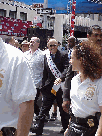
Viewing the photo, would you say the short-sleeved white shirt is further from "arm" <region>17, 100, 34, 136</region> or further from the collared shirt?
the collared shirt

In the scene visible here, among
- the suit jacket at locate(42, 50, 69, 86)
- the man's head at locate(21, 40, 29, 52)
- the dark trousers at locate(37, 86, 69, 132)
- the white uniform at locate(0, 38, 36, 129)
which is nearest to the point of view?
the white uniform at locate(0, 38, 36, 129)

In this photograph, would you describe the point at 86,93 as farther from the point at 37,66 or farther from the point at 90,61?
the point at 37,66

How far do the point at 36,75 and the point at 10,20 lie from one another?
18.3 metres

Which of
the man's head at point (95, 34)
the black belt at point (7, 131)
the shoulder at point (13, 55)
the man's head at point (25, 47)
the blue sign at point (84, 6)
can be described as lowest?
the black belt at point (7, 131)

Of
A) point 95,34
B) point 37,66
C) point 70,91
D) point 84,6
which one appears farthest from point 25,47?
point 84,6

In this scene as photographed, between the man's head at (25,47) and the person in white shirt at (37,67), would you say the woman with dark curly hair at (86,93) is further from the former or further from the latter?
the man's head at (25,47)

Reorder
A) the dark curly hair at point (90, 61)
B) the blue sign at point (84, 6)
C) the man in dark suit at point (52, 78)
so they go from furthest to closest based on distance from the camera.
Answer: the blue sign at point (84, 6), the man in dark suit at point (52, 78), the dark curly hair at point (90, 61)

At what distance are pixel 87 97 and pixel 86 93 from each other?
0.12ft

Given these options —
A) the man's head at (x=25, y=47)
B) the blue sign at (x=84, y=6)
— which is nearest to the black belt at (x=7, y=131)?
the man's head at (x=25, y=47)

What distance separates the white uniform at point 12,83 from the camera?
208cm

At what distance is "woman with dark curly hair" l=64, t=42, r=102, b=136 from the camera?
9.95 ft

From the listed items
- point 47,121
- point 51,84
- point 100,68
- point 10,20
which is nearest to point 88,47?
point 100,68

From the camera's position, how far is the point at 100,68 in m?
3.18

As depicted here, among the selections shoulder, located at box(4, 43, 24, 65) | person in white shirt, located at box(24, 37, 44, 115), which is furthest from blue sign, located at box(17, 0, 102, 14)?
shoulder, located at box(4, 43, 24, 65)
